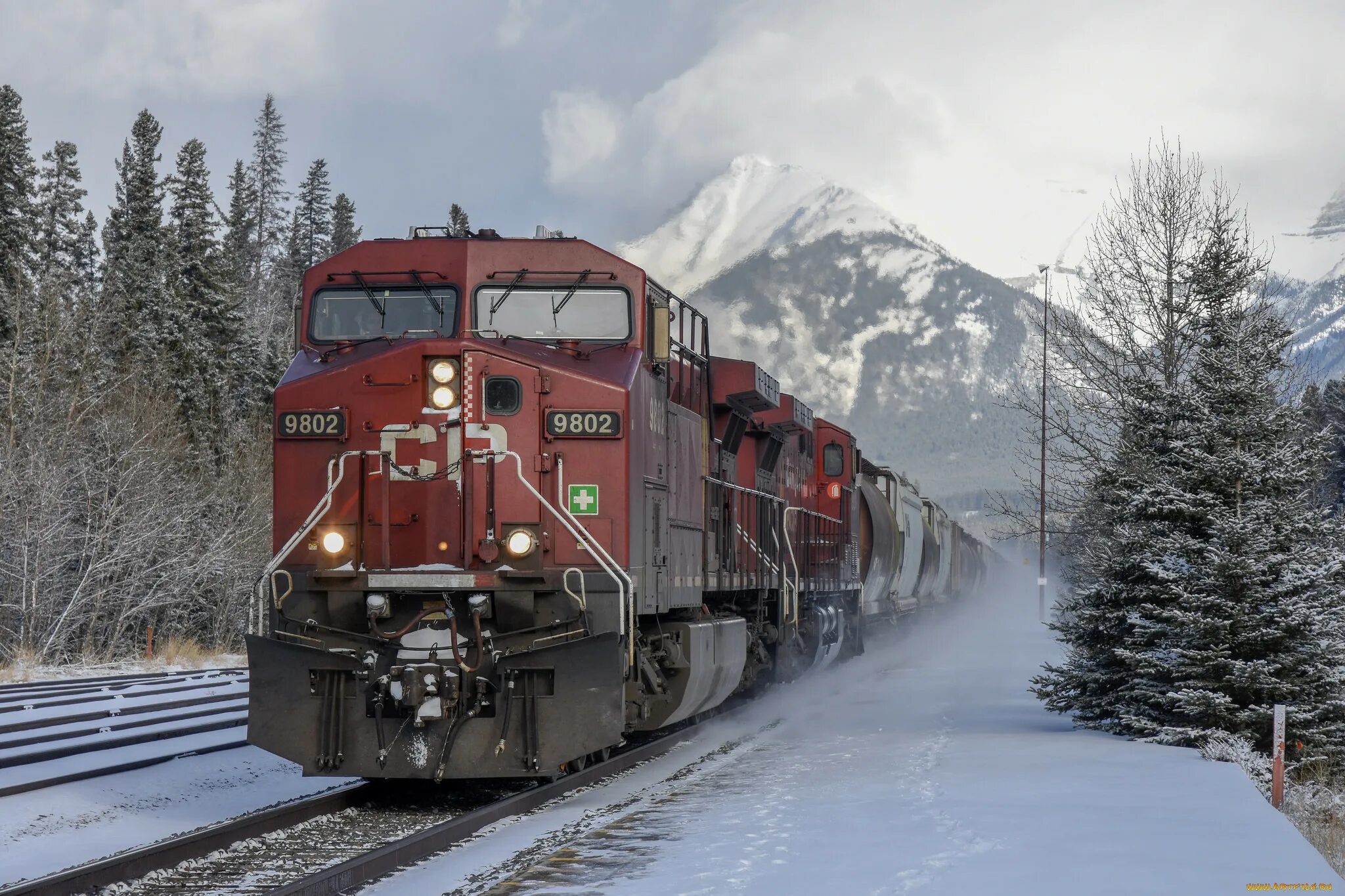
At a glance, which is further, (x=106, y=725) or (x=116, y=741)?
(x=106, y=725)

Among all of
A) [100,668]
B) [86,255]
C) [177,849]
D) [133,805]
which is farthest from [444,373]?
[86,255]

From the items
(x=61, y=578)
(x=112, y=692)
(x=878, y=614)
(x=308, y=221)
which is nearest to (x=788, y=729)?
(x=112, y=692)

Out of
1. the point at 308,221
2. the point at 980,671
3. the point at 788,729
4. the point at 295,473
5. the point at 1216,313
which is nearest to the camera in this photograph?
the point at 295,473

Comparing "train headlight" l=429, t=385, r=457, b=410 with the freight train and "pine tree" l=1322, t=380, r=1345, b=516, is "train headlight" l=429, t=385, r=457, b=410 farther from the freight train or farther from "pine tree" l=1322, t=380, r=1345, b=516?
"pine tree" l=1322, t=380, r=1345, b=516

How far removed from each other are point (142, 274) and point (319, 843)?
40043 mm

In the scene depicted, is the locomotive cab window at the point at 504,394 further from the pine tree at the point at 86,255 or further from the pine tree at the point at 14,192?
the pine tree at the point at 86,255

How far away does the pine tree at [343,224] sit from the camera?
79.4 meters

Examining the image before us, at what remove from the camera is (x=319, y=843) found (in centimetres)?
887

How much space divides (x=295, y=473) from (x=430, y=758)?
245 cm

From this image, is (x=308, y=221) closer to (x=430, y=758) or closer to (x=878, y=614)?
(x=878, y=614)

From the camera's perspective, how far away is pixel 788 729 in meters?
16.1

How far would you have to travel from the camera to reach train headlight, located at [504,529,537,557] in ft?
32.9

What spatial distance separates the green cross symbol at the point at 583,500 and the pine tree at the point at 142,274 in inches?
1217

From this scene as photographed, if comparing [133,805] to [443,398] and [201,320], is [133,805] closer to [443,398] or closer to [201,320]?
[443,398]
